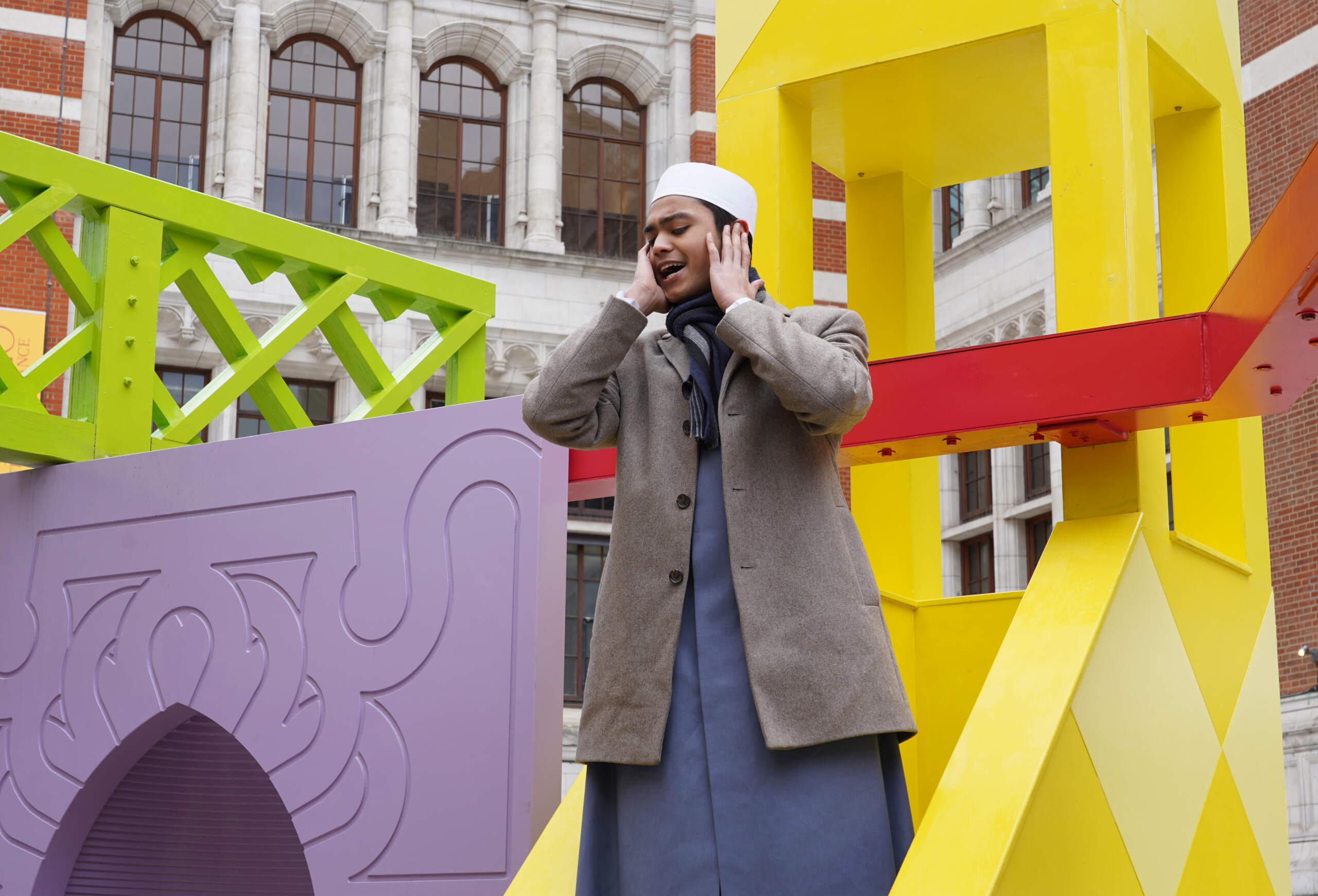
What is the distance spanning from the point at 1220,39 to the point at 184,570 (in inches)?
117

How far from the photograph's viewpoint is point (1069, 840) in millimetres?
2377

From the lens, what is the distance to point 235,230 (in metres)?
4.51

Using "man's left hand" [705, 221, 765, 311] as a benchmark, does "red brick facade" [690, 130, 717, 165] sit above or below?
above

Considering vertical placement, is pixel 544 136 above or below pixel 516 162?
above

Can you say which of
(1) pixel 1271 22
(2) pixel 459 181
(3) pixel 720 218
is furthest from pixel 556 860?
(2) pixel 459 181

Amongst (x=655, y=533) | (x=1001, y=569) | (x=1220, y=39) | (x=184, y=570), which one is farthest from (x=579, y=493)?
(x=1001, y=569)

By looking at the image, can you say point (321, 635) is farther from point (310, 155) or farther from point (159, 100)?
point (159, 100)

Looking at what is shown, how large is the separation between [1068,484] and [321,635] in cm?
171

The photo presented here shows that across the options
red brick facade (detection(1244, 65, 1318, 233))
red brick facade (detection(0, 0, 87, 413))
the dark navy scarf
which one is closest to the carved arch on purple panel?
the dark navy scarf

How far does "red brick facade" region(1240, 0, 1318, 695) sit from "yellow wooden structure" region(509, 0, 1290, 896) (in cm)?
913

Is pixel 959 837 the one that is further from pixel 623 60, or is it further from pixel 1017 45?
pixel 623 60

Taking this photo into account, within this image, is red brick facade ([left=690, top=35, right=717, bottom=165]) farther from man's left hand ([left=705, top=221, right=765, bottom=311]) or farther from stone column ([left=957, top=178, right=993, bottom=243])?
man's left hand ([left=705, top=221, right=765, bottom=311])

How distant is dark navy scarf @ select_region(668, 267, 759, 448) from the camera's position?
91.1 inches

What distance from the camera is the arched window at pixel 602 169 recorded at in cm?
1839
